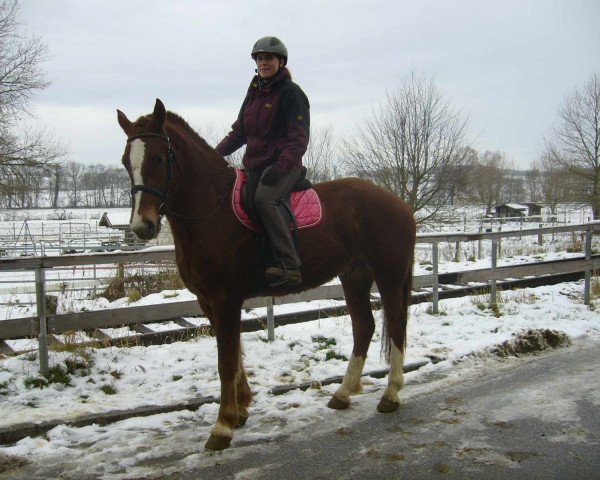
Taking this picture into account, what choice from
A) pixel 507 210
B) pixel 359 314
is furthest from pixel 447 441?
pixel 507 210

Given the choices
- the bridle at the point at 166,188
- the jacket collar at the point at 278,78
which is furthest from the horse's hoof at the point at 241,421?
the jacket collar at the point at 278,78

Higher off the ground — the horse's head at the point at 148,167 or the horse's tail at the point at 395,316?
the horse's head at the point at 148,167

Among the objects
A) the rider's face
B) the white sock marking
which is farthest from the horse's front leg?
the rider's face

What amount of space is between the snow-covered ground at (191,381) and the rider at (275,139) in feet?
4.40

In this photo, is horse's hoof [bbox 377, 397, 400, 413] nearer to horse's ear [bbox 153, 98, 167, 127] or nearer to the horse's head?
the horse's head

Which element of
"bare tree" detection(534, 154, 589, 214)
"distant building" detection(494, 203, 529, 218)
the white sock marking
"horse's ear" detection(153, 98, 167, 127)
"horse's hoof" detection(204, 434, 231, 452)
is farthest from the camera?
"distant building" detection(494, 203, 529, 218)

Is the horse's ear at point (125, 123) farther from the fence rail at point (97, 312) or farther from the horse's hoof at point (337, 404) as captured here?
the horse's hoof at point (337, 404)

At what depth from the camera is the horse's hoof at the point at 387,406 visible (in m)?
4.06

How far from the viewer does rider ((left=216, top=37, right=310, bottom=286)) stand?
3555mm

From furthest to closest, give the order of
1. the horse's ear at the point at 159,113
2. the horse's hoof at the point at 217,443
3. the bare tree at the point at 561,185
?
1. the bare tree at the point at 561,185
2. the horse's hoof at the point at 217,443
3. the horse's ear at the point at 159,113

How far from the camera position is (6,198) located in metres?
22.6

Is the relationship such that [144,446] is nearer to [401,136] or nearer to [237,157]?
[401,136]

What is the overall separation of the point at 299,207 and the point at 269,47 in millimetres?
1311

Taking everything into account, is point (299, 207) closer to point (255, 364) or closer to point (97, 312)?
point (255, 364)
